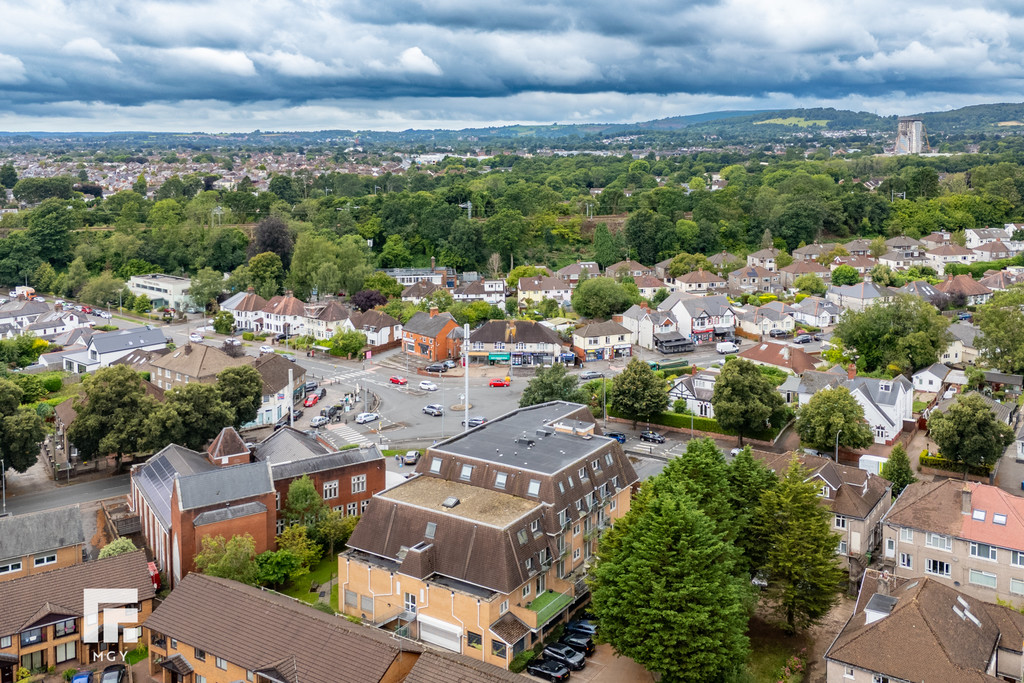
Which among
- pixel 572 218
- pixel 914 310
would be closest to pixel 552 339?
pixel 914 310

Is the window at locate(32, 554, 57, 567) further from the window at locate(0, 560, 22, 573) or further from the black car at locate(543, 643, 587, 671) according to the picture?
the black car at locate(543, 643, 587, 671)

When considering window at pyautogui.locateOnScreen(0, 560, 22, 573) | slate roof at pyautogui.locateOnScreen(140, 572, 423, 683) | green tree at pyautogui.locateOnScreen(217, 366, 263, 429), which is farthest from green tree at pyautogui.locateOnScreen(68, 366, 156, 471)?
slate roof at pyautogui.locateOnScreen(140, 572, 423, 683)

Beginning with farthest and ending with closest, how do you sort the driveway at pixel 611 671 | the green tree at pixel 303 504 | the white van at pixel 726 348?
1. the white van at pixel 726 348
2. the green tree at pixel 303 504
3. the driveway at pixel 611 671

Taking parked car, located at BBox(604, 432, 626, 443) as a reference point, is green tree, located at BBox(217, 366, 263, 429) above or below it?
above

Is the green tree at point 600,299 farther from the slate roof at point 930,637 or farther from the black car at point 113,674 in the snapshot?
the black car at point 113,674

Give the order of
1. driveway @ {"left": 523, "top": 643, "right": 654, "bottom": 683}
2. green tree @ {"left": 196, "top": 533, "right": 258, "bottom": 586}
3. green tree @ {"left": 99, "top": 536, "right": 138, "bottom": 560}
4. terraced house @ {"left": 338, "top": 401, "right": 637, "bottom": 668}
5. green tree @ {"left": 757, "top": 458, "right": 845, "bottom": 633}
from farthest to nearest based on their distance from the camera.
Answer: green tree @ {"left": 99, "top": 536, "right": 138, "bottom": 560} → green tree @ {"left": 196, "top": 533, "right": 258, "bottom": 586} → green tree @ {"left": 757, "top": 458, "right": 845, "bottom": 633} → terraced house @ {"left": 338, "top": 401, "right": 637, "bottom": 668} → driveway @ {"left": 523, "top": 643, "right": 654, "bottom": 683}

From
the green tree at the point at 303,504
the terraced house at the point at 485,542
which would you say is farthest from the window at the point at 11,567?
the terraced house at the point at 485,542
